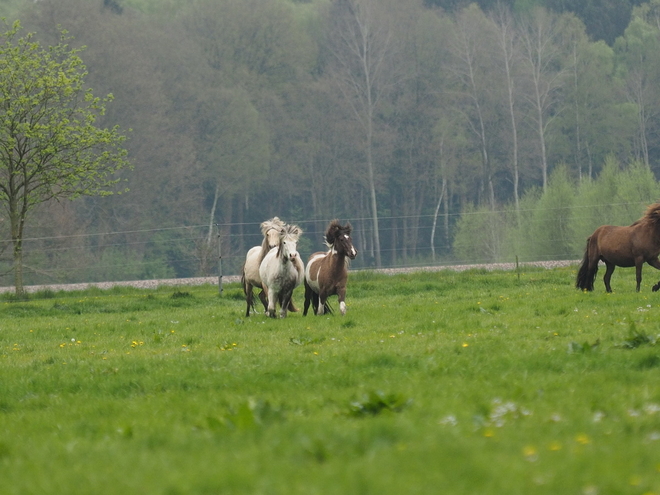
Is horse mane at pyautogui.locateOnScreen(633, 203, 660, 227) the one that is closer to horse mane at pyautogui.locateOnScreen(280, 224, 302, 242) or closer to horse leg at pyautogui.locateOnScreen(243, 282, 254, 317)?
horse mane at pyautogui.locateOnScreen(280, 224, 302, 242)

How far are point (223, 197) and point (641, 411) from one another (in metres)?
72.2

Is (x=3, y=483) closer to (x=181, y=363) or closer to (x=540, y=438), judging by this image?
(x=540, y=438)

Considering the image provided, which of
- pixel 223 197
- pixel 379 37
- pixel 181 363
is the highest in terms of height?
pixel 379 37

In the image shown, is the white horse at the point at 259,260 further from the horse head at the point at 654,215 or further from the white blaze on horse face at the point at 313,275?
the horse head at the point at 654,215

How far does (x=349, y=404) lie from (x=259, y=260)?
1276cm

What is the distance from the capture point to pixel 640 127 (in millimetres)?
79500

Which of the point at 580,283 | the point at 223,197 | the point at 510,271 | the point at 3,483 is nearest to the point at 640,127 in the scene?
the point at 223,197

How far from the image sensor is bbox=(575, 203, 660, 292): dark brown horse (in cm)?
2033

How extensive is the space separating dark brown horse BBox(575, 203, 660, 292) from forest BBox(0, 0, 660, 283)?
49.0 m

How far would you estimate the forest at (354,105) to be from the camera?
229 feet

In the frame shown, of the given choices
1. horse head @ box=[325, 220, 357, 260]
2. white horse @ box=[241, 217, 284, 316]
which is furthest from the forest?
horse head @ box=[325, 220, 357, 260]

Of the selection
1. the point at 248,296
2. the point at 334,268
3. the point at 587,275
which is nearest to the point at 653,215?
the point at 587,275

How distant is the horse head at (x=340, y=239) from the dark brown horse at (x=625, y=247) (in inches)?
210

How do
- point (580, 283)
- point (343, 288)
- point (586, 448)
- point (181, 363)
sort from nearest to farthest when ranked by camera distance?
point (586, 448)
point (181, 363)
point (343, 288)
point (580, 283)
